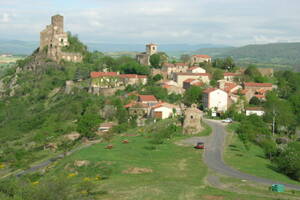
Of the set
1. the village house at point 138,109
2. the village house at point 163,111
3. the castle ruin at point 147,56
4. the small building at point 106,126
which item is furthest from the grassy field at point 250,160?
the castle ruin at point 147,56

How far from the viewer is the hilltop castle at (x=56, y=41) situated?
362ft

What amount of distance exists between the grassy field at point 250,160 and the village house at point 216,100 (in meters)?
20.0

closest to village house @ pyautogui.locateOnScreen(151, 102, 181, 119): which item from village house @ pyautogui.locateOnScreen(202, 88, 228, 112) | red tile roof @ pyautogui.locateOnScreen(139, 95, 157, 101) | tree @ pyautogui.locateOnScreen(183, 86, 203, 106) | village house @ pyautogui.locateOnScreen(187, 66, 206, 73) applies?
red tile roof @ pyautogui.locateOnScreen(139, 95, 157, 101)

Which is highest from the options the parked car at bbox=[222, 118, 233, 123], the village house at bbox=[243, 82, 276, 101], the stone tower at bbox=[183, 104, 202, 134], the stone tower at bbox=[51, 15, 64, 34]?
the stone tower at bbox=[51, 15, 64, 34]

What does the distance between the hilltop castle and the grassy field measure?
6510 centimetres

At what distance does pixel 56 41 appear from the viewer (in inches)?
4402

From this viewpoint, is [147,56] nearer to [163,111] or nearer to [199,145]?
[163,111]

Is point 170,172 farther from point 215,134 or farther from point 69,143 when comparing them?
point 69,143

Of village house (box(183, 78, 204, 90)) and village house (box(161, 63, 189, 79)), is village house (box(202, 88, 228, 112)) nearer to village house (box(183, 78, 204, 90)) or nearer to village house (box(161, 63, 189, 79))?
village house (box(183, 78, 204, 90))

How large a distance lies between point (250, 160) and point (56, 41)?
257 ft

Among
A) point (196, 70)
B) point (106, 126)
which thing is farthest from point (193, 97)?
point (196, 70)

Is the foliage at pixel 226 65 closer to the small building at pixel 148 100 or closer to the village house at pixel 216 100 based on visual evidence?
the village house at pixel 216 100

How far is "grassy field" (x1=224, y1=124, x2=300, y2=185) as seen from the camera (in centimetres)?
3950

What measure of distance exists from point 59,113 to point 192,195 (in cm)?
5574
